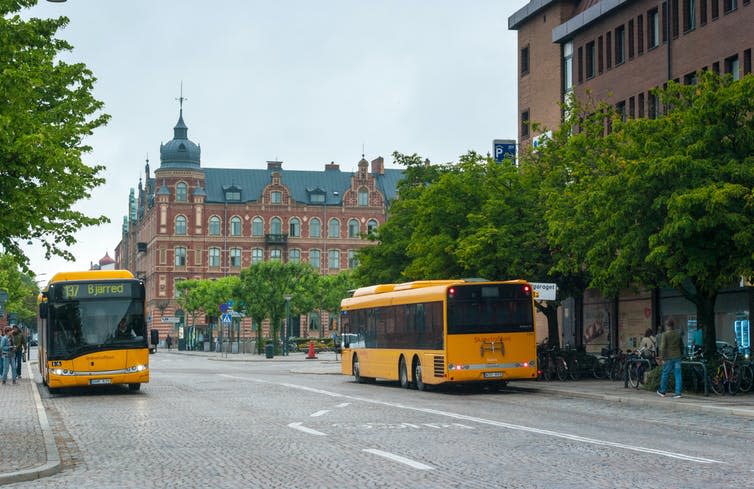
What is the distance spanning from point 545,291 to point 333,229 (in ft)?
325

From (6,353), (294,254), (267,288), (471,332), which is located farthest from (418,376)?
(294,254)

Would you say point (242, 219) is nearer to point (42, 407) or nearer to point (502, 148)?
point (502, 148)

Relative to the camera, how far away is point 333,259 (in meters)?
131

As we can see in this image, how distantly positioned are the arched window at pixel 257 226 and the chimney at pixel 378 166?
15.3 m

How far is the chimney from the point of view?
449 ft

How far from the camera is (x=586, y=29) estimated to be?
1992 inches

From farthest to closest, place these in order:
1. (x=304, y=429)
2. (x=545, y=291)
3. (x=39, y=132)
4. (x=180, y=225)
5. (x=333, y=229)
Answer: (x=333, y=229) < (x=180, y=225) < (x=545, y=291) < (x=39, y=132) < (x=304, y=429)

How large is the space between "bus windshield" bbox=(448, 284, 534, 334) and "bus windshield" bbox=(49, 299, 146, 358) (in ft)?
24.7

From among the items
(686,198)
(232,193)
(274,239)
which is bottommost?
(686,198)

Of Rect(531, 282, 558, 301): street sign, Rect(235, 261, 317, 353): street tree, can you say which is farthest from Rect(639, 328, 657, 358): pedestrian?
Rect(235, 261, 317, 353): street tree

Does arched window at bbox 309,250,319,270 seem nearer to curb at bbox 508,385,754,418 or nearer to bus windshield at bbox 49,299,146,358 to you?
curb at bbox 508,385,754,418

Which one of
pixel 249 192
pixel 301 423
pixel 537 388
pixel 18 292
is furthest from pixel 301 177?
pixel 301 423

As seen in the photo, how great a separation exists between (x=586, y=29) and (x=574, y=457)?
38.8 meters

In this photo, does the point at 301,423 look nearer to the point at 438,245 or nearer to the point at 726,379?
the point at 726,379
